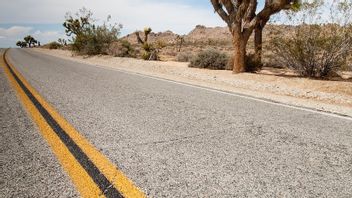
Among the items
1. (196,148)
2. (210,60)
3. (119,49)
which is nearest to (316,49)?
(210,60)

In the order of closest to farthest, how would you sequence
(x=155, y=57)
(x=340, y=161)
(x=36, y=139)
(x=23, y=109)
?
(x=340, y=161)
(x=36, y=139)
(x=23, y=109)
(x=155, y=57)

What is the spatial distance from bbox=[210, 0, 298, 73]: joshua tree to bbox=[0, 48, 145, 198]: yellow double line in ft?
29.4

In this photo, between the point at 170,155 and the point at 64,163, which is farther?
the point at 170,155

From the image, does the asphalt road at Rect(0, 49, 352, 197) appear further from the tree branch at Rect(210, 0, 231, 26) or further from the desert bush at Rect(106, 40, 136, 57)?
the desert bush at Rect(106, 40, 136, 57)

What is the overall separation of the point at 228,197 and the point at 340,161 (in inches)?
63.4

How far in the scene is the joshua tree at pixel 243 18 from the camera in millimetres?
12734

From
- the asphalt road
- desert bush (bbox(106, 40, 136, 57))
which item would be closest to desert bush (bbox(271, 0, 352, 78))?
the asphalt road

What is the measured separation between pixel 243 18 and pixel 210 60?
3933 mm

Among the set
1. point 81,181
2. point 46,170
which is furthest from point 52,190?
point 46,170

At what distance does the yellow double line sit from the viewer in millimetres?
2746

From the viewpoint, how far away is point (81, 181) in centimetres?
291

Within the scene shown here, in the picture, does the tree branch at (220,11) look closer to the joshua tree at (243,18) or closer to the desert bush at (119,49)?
the joshua tree at (243,18)

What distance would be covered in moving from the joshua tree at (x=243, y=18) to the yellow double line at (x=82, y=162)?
352 inches

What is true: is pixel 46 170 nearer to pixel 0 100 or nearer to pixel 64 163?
pixel 64 163
